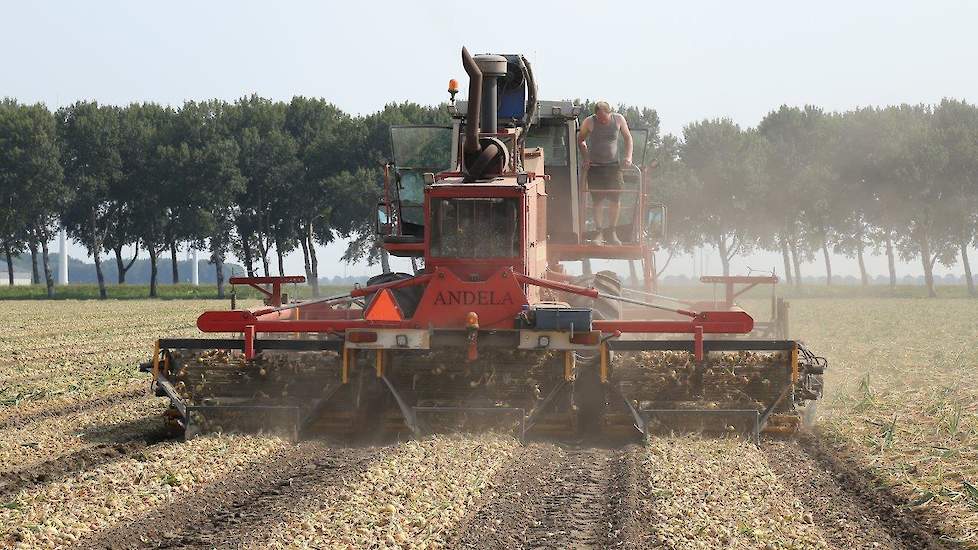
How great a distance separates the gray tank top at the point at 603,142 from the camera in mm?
15000

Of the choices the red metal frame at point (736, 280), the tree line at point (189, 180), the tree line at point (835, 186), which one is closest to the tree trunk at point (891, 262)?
the tree line at point (835, 186)

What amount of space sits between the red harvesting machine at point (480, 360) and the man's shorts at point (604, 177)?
2850mm

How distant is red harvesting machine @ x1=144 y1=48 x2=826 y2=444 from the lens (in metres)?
11.6

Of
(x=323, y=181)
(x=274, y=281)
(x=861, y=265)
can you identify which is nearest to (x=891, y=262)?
(x=861, y=265)

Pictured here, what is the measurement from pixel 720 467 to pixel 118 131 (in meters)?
65.1

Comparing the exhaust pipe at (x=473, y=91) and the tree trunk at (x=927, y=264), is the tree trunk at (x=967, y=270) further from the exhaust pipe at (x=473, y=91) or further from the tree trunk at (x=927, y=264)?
the exhaust pipe at (x=473, y=91)

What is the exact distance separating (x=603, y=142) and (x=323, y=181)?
5249cm

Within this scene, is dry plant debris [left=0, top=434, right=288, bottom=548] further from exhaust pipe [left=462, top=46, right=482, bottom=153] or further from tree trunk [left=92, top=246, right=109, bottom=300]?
tree trunk [left=92, top=246, right=109, bottom=300]

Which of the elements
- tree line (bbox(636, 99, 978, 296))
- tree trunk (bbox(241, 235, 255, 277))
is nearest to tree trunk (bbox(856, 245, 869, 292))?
tree line (bbox(636, 99, 978, 296))

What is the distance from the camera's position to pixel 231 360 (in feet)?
39.3

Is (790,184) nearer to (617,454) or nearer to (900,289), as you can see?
(900,289)

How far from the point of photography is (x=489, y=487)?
29.9ft

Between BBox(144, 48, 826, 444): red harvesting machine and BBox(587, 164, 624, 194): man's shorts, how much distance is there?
2.85 metres

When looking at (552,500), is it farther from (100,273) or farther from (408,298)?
(100,273)
